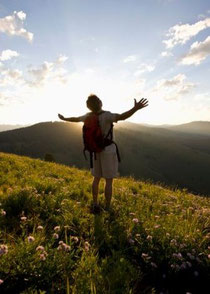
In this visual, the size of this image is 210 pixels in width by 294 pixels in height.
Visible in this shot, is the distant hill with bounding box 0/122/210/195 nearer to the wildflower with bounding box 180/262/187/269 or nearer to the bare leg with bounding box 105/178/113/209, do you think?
the bare leg with bounding box 105/178/113/209

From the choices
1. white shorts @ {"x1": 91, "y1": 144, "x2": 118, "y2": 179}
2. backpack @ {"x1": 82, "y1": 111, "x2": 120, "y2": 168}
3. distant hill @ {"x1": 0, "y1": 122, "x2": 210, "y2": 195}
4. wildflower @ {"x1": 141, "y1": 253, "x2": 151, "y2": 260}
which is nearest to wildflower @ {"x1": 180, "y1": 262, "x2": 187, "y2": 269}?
wildflower @ {"x1": 141, "y1": 253, "x2": 151, "y2": 260}

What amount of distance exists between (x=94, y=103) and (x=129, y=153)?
155 m

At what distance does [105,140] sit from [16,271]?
11.2 feet

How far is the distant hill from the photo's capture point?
131125 mm

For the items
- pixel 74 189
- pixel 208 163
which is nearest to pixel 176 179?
pixel 208 163

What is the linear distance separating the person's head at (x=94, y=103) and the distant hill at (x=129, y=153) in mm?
113164

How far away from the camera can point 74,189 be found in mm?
7082

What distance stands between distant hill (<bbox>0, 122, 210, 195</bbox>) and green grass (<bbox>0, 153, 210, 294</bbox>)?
113439mm

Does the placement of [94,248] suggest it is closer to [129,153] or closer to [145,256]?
[145,256]

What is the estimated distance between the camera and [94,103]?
5852 mm

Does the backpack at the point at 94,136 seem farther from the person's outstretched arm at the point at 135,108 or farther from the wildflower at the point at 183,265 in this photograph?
the wildflower at the point at 183,265

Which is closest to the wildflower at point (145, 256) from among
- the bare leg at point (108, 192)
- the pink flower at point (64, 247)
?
the pink flower at point (64, 247)

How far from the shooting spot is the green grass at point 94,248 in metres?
3.08

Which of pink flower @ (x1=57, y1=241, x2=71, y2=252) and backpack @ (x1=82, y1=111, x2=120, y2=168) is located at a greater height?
backpack @ (x1=82, y1=111, x2=120, y2=168)
